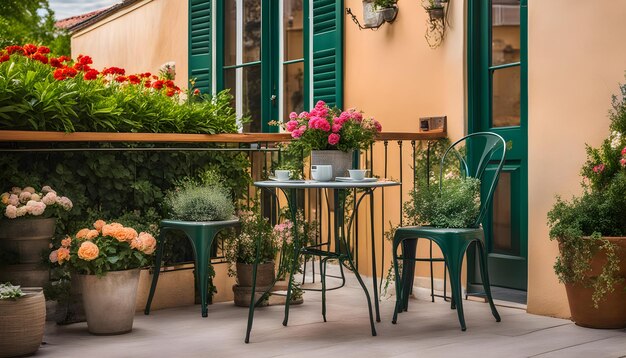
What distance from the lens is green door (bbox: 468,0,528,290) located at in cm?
565

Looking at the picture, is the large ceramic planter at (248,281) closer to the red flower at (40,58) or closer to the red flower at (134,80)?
the red flower at (134,80)

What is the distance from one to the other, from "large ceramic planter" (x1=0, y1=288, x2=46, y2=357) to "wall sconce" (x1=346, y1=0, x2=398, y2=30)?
3404mm

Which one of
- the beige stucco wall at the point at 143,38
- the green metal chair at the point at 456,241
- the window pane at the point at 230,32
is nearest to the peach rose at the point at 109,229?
the green metal chair at the point at 456,241

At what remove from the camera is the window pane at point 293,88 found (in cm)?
770

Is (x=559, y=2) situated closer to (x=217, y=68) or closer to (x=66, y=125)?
(x=66, y=125)

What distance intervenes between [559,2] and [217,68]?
14.1ft

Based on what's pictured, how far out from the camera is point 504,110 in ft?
19.2

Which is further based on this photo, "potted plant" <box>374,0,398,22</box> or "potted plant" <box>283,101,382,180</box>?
"potted plant" <box>374,0,398,22</box>

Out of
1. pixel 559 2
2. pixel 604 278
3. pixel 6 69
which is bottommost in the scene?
pixel 604 278

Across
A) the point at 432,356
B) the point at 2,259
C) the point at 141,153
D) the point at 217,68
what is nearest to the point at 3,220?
the point at 2,259

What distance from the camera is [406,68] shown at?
255 inches

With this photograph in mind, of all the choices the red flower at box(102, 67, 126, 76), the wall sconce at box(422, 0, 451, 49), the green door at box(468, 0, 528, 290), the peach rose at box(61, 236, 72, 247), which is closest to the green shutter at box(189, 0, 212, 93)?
the red flower at box(102, 67, 126, 76)

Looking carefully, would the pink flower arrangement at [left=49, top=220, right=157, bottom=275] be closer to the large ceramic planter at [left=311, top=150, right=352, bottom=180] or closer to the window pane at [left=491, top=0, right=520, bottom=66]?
the large ceramic planter at [left=311, top=150, right=352, bottom=180]

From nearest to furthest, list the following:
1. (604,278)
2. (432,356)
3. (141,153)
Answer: (432,356), (604,278), (141,153)
